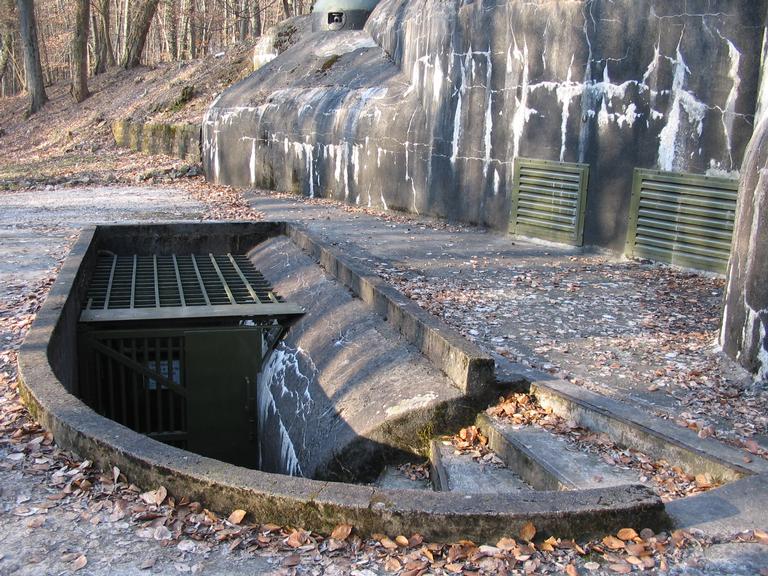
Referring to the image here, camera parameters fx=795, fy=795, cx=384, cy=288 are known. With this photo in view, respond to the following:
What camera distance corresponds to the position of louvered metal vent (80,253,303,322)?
29.0 ft

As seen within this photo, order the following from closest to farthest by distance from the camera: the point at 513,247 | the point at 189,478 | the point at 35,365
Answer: the point at 189,478, the point at 35,365, the point at 513,247

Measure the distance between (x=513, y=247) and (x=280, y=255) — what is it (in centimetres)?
328

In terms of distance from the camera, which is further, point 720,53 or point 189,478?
point 720,53

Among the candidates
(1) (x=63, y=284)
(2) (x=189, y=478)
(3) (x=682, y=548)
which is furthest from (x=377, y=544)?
(1) (x=63, y=284)

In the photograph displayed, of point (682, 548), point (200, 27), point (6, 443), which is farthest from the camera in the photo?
point (200, 27)

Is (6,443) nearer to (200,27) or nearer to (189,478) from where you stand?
(189,478)

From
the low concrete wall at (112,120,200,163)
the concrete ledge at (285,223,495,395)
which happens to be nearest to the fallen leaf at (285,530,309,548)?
the concrete ledge at (285,223,495,395)

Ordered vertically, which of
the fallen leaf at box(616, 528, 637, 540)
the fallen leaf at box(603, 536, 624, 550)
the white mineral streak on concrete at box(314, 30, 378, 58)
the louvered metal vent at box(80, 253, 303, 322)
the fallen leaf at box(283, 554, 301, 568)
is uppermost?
the white mineral streak on concrete at box(314, 30, 378, 58)

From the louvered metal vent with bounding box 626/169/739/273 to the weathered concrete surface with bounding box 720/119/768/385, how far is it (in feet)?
8.38

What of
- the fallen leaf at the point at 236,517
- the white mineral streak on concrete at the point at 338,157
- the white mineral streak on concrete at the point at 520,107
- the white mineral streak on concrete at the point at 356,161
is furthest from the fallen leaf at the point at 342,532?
the white mineral streak on concrete at the point at 338,157

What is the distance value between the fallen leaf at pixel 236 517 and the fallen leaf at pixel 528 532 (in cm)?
132

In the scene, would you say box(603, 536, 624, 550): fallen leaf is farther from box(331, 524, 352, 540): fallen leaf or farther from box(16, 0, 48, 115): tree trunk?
box(16, 0, 48, 115): tree trunk

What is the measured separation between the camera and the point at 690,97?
903cm

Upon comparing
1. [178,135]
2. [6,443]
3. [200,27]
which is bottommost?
[6,443]
